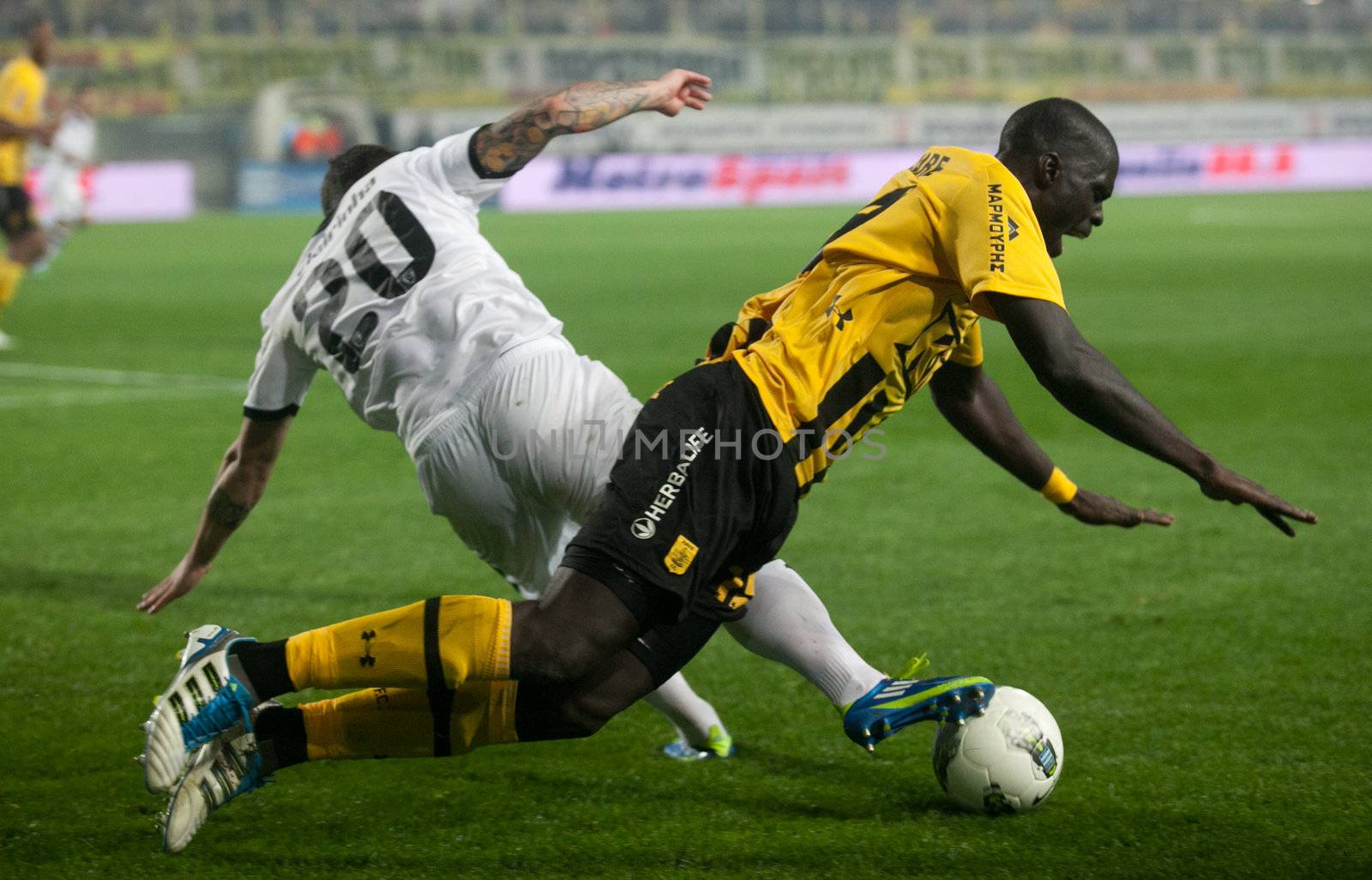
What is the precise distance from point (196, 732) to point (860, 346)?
5.12ft

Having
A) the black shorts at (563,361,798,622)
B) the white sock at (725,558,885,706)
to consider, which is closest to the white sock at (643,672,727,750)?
the white sock at (725,558,885,706)

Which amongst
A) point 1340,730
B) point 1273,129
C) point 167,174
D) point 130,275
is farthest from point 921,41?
point 1340,730

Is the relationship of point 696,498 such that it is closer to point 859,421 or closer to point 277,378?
point 859,421

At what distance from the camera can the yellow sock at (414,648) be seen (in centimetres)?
317

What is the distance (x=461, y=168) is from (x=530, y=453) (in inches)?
30.3

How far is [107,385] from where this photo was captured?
1113cm

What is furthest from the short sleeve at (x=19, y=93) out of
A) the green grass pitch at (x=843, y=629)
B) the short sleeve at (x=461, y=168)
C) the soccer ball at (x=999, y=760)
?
the soccer ball at (x=999, y=760)

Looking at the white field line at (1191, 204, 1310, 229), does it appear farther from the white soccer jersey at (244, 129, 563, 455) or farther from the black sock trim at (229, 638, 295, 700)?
the black sock trim at (229, 638, 295, 700)

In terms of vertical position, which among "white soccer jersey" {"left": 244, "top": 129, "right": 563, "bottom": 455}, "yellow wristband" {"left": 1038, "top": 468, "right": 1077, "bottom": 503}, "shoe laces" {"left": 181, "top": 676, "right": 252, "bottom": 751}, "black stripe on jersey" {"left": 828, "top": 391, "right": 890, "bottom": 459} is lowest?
"shoe laces" {"left": 181, "top": 676, "right": 252, "bottom": 751}

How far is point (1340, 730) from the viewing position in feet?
13.5

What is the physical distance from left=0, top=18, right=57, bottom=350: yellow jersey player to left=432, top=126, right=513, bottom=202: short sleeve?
10.0 meters

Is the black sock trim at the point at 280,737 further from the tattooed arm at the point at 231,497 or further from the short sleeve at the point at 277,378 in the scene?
the short sleeve at the point at 277,378

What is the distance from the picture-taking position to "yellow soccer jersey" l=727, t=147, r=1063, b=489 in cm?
319

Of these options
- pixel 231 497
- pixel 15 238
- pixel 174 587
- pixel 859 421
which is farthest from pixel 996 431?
pixel 15 238
